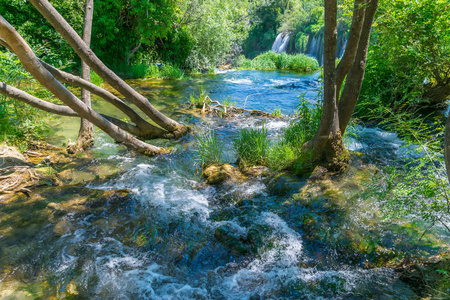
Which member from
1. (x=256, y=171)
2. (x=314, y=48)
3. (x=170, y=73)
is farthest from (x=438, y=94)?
(x=314, y=48)

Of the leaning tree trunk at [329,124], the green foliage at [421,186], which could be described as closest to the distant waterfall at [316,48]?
the leaning tree trunk at [329,124]

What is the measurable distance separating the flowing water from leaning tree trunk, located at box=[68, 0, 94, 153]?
1326mm

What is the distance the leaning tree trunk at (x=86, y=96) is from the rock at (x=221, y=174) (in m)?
2.66

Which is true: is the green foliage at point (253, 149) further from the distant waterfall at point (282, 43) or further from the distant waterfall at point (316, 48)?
the distant waterfall at point (282, 43)

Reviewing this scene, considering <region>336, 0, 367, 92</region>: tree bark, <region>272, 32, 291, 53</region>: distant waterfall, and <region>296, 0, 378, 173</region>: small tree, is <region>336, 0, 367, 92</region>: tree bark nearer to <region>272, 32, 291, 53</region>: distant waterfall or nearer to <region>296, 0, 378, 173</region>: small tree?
<region>296, 0, 378, 173</region>: small tree

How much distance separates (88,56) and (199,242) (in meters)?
3.30

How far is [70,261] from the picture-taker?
9.12 ft

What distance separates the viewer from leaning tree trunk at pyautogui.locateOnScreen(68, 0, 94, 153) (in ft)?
16.7

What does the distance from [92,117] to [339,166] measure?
3.93 meters

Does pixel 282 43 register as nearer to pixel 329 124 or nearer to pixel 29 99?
pixel 329 124

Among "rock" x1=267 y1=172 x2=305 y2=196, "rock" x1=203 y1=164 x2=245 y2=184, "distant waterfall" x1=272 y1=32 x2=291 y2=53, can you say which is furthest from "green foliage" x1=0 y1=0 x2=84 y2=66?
"distant waterfall" x1=272 y1=32 x2=291 y2=53

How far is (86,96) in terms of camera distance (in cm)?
522

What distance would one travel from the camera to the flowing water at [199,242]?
98.5 inches

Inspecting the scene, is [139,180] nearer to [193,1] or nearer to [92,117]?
[92,117]
